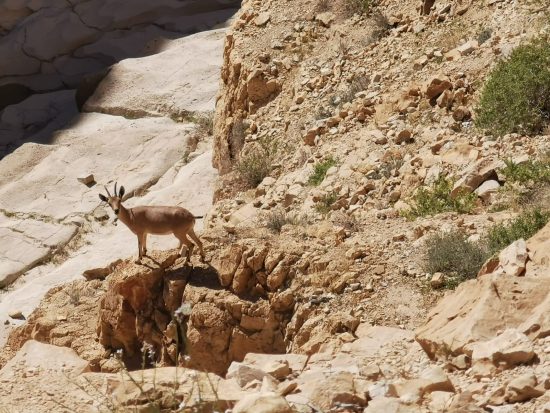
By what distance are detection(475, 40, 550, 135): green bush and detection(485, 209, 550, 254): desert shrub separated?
261cm

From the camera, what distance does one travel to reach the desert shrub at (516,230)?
396 inches

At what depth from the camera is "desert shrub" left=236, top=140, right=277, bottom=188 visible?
51.9 feet

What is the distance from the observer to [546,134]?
498 inches

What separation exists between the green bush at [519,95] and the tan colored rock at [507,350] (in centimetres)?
620

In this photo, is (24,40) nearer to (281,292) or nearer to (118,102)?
(118,102)

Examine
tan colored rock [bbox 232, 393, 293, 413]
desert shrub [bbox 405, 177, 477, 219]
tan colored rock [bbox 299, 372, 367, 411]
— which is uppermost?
tan colored rock [bbox 232, 393, 293, 413]

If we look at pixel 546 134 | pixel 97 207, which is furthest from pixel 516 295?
pixel 97 207

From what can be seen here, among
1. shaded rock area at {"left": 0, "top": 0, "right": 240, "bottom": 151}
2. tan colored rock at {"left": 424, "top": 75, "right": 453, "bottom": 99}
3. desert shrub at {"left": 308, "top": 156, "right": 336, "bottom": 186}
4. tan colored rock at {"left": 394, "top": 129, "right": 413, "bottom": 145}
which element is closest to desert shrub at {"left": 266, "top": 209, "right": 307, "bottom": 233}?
desert shrub at {"left": 308, "top": 156, "right": 336, "bottom": 186}

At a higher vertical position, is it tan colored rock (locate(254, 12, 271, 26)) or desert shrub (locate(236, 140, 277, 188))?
tan colored rock (locate(254, 12, 271, 26))

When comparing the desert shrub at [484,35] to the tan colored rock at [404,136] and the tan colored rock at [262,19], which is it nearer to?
the tan colored rock at [404,136]

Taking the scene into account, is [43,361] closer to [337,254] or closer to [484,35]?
[337,254]

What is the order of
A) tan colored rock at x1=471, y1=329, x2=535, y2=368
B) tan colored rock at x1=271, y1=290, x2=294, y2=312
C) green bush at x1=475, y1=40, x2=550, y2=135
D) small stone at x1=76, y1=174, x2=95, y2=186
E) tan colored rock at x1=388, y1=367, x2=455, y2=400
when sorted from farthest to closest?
small stone at x1=76, y1=174, x2=95, y2=186, green bush at x1=475, y1=40, x2=550, y2=135, tan colored rock at x1=271, y1=290, x2=294, y2=312, tan colored rock at x1=471, y1=329, x2=535, y2=368, tan colored rock at x1=388, y1=367, x2=455, y2=400

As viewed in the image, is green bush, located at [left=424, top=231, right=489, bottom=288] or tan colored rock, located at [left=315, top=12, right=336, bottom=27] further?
tan colored rock, located at [left=315, top=12, right=336, bottom=27]

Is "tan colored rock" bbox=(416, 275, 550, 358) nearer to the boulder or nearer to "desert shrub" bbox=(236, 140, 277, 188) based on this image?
"desert shrub" bbox=(236, 140, 277, 188)
